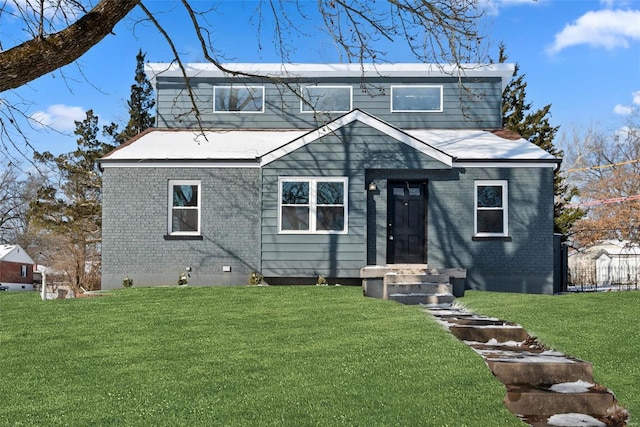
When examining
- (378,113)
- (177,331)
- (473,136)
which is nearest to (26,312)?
(177,331)

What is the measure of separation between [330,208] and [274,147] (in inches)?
98.7

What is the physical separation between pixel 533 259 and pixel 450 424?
11420mm

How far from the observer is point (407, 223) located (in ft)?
52.6

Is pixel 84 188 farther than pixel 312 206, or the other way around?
pixel 84 188

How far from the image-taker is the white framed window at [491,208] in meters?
15.7

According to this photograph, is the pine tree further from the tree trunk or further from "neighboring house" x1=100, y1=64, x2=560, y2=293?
the tree trunk

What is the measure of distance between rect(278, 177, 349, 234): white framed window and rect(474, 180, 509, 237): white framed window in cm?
358

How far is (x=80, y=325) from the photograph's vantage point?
9.65 metres

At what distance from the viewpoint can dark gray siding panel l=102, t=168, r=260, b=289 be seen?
15961 millimetres

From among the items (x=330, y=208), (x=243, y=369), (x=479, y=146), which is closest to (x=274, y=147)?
(x=330, y=208)

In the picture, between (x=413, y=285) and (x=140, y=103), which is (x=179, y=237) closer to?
(x=413, y=285)

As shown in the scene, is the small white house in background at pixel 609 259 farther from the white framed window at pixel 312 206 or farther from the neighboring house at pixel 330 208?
the white framed window at pixel 312 206

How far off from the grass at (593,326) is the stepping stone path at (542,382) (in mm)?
173

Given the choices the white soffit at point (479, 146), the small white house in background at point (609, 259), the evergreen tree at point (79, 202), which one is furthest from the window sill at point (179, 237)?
the small white house in background at point (609, 259)
